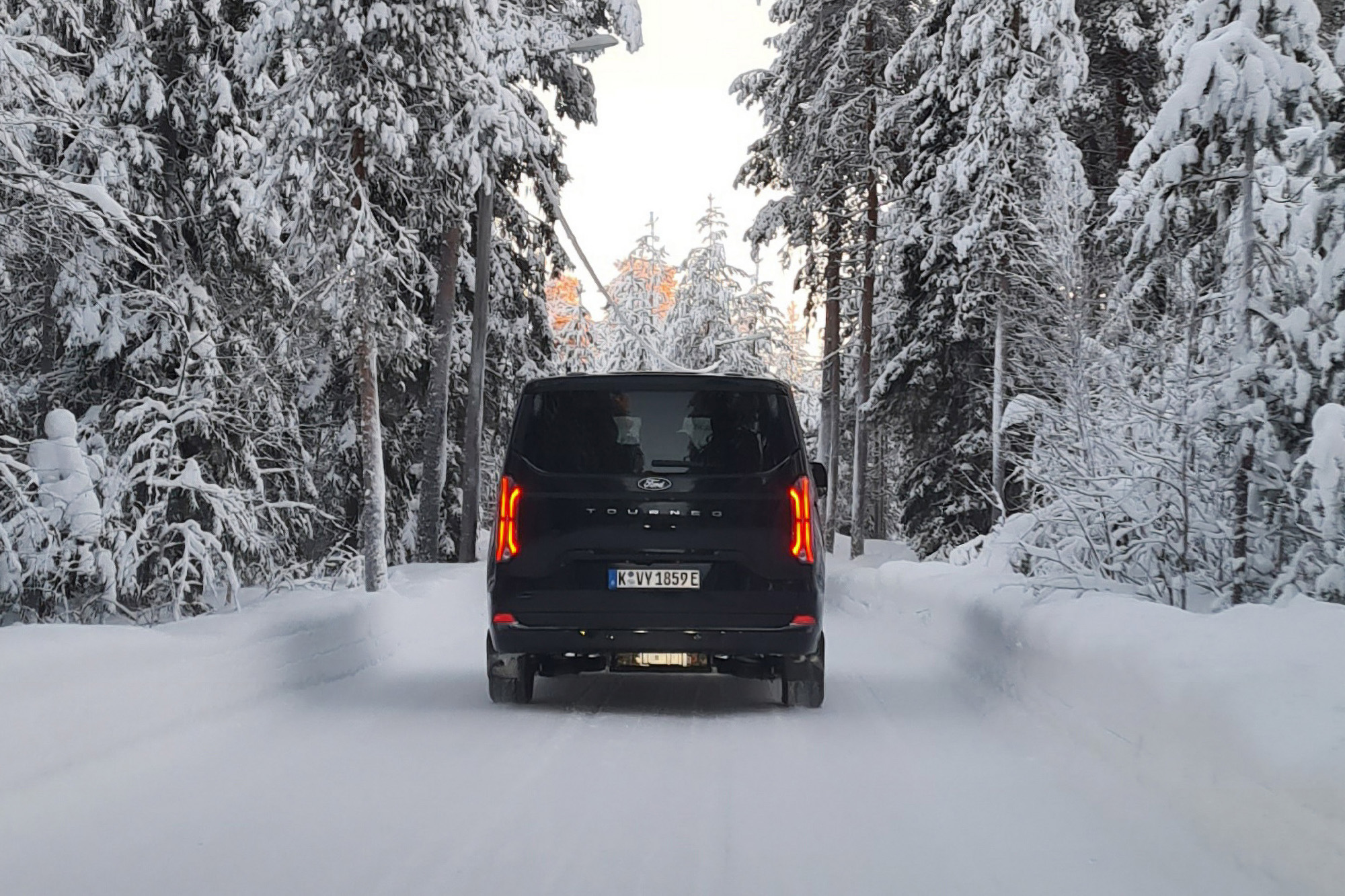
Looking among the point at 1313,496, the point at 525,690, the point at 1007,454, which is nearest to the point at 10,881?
the point at 525,690

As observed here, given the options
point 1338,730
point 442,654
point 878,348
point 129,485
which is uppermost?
point 878,348

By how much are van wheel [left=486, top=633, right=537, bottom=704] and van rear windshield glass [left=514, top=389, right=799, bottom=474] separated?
130 centimetres

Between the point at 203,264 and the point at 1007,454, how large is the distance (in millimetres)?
11223

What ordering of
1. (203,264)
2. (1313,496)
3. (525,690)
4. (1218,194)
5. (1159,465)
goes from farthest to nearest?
1. (203,264)
2. (1218,194)
3. (1159,465)
4. (525,690)
5. (1313,496)

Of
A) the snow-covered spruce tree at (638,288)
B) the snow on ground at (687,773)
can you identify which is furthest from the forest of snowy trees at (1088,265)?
the snow-covered spruce tree at (638,288)

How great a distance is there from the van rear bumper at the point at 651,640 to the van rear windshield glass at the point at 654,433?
981 millimetres

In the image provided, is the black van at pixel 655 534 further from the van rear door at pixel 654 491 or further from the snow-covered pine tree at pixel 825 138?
the snow-covered pine tree at pixel 825 138

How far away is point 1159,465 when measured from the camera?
1045cm

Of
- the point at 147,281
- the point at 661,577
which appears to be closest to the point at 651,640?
the point at 661,577

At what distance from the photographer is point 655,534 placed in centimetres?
838

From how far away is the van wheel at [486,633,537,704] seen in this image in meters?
8.86

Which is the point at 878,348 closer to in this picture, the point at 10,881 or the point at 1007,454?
the point at 1007,454

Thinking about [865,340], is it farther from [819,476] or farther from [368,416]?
[819,476]

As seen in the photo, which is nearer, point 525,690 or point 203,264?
point 525,690
